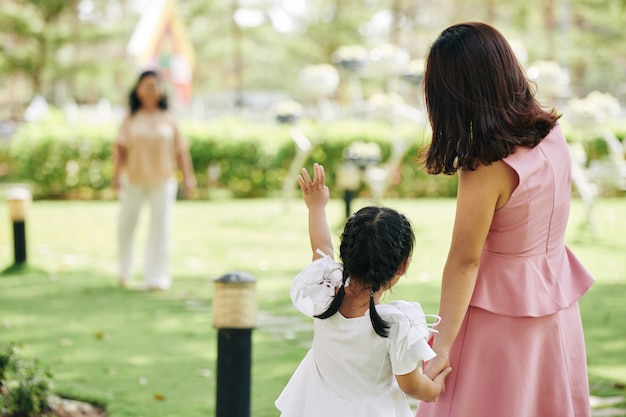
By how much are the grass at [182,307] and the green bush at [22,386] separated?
438mm

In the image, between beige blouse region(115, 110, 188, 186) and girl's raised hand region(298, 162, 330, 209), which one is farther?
beige blouse region(115, 110, 188, 186)

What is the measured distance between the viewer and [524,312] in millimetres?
2512

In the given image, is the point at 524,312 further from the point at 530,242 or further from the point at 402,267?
the point at 402,267

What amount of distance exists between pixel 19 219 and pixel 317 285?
771 centimetres

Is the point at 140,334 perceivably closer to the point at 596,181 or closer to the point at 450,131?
the point at 450,131

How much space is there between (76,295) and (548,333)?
634cm

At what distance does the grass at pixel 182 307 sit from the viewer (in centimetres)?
539

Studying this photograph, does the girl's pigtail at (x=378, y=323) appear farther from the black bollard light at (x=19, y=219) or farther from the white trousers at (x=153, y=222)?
the black bollard light at (x=19, y=219)

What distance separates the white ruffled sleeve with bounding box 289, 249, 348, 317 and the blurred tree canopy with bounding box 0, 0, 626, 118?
2633 centimetres

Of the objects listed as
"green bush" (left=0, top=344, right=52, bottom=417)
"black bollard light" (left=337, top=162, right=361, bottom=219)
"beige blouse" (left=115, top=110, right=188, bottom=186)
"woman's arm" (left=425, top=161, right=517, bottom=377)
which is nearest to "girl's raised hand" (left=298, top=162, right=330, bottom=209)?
"woman's arm" (left=425, top=161, right=517, bottom=377)

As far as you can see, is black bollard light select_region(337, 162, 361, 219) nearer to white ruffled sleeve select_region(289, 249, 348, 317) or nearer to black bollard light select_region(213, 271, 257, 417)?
black bollard light select_region(213, 271, 257, 417)

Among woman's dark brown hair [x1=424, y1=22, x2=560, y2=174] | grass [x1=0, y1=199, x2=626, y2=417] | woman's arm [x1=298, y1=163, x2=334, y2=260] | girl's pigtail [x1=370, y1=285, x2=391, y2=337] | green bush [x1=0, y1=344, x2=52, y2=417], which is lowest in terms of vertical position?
grass [x1=0, y1=199, x2=626, y2=417]

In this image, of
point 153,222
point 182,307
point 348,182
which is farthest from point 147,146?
point 348,182

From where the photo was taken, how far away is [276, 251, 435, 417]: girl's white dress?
8.11 feet
